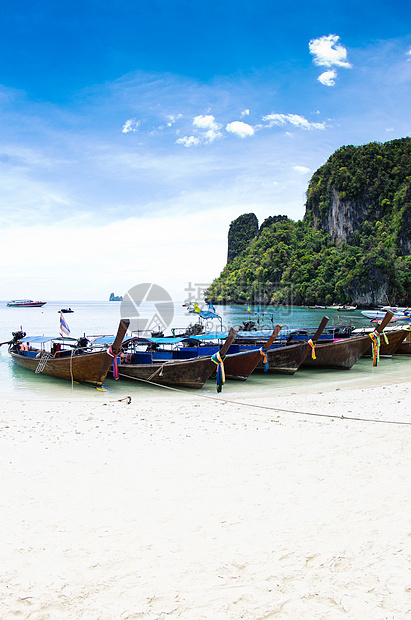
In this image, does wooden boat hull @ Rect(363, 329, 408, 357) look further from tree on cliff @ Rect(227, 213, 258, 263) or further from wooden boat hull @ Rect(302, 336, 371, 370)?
tree on cliff @ Rect(227, 213, 258, 263)

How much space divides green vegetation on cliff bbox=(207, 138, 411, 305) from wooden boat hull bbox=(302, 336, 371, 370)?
64.1 metres

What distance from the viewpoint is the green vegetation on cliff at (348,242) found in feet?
252

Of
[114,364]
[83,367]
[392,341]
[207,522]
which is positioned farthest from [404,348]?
[207,522]

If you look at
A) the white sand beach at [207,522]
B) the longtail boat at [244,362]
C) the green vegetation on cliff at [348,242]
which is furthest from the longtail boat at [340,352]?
the green vegetation on cliff at [348,242]

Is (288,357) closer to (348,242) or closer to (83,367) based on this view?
(83,367)

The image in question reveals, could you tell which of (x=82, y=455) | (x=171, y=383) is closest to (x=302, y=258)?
(x=171, y=383)

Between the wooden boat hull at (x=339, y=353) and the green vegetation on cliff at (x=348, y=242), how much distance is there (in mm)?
64114

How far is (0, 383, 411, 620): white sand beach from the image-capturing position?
9.29 feet

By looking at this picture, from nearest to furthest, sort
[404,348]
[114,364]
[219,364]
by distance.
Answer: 1. [219,364]
2. [114,364]
3. [404,348]

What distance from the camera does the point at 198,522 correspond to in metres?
3.93

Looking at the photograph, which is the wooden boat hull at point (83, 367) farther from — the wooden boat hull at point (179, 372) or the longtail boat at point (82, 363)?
the wooden boat hull at point (179, 372)

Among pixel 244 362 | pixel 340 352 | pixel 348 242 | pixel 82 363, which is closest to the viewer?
pixel 82 363

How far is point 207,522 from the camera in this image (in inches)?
155

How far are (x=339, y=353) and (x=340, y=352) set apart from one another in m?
0.06
